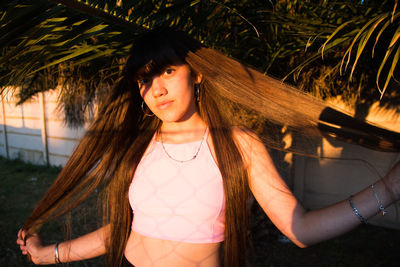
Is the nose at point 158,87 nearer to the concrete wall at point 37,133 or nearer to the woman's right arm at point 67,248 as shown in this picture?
the woman's right arm at point 67,248

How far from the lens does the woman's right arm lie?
1168 mm

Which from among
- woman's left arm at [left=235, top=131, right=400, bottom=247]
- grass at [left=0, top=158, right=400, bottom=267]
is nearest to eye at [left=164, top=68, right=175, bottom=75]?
woman's left arm at [left=235, top=131, right=400, bottom=247]

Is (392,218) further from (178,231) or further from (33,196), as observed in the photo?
(33,196)

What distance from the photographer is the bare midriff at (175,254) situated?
95 centimetres

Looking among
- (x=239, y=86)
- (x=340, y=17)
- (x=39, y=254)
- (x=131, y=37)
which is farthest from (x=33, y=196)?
(x=340, y=17)

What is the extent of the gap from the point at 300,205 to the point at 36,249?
1.12 m

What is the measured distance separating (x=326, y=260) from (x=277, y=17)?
196cm

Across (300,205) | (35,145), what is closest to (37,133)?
(35,145)

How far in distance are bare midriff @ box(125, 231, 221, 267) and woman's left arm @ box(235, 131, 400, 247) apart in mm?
271

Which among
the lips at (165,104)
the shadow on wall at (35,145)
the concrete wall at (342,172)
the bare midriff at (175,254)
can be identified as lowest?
the shadow on wall at (35,145)

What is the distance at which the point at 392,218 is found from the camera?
257 centimetres

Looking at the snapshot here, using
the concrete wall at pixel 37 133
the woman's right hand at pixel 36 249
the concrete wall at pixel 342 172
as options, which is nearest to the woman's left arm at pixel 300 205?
the woman's right hand at pixel 36 249

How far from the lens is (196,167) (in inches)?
39.3

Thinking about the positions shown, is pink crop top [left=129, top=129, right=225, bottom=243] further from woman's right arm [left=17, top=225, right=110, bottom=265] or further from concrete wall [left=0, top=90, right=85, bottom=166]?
concrete wall [left=0, top=90, right=85, bottom=166]
